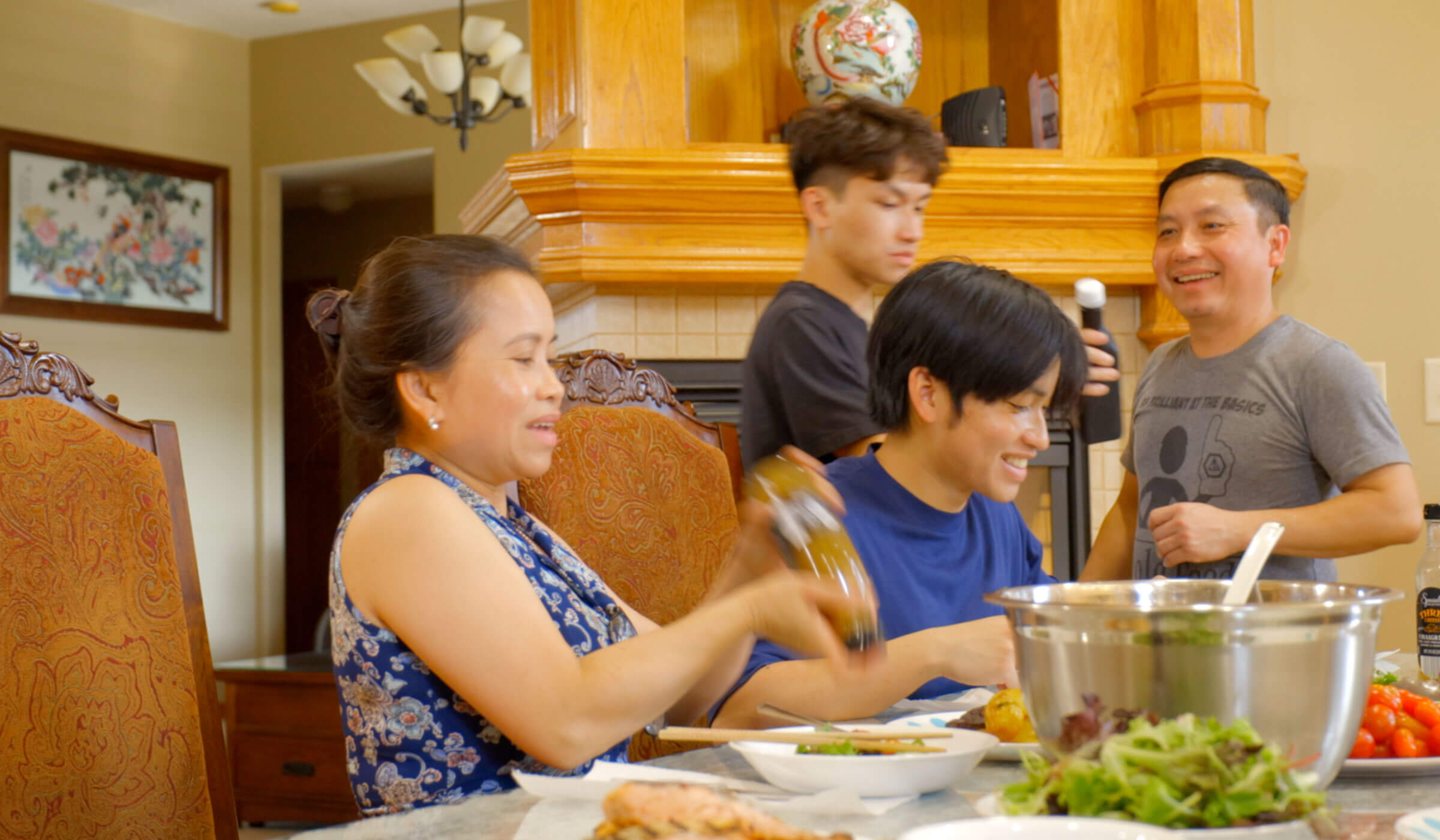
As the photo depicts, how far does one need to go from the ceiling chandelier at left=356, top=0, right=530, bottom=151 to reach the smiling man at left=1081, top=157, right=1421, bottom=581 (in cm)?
303

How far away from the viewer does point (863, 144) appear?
1830 mm

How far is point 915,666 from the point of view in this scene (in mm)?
1184

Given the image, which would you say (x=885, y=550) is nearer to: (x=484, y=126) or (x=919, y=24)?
(x=919, y=24)

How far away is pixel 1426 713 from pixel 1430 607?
2.07ft

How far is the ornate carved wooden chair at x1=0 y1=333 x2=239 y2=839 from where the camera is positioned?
1205mm

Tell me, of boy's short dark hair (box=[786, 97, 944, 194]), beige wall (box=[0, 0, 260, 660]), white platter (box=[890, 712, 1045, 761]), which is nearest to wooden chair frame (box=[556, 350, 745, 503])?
boy's short dark hair (box=[786, 97, 944, 194])

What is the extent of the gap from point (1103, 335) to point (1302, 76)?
1.42m

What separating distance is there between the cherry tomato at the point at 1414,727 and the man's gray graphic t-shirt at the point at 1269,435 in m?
0.94

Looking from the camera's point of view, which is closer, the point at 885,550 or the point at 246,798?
the point at 885,550

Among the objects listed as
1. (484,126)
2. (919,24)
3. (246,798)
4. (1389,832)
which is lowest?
(246,798)

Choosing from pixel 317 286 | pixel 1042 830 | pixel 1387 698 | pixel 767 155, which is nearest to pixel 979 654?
pixel 1387 698

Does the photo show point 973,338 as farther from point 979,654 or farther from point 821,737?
point 821,737

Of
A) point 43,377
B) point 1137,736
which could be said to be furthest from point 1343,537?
point 43,377

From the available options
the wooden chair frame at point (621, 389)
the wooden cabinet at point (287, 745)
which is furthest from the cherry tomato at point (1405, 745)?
the wooden cabinet at point (287, 745)
